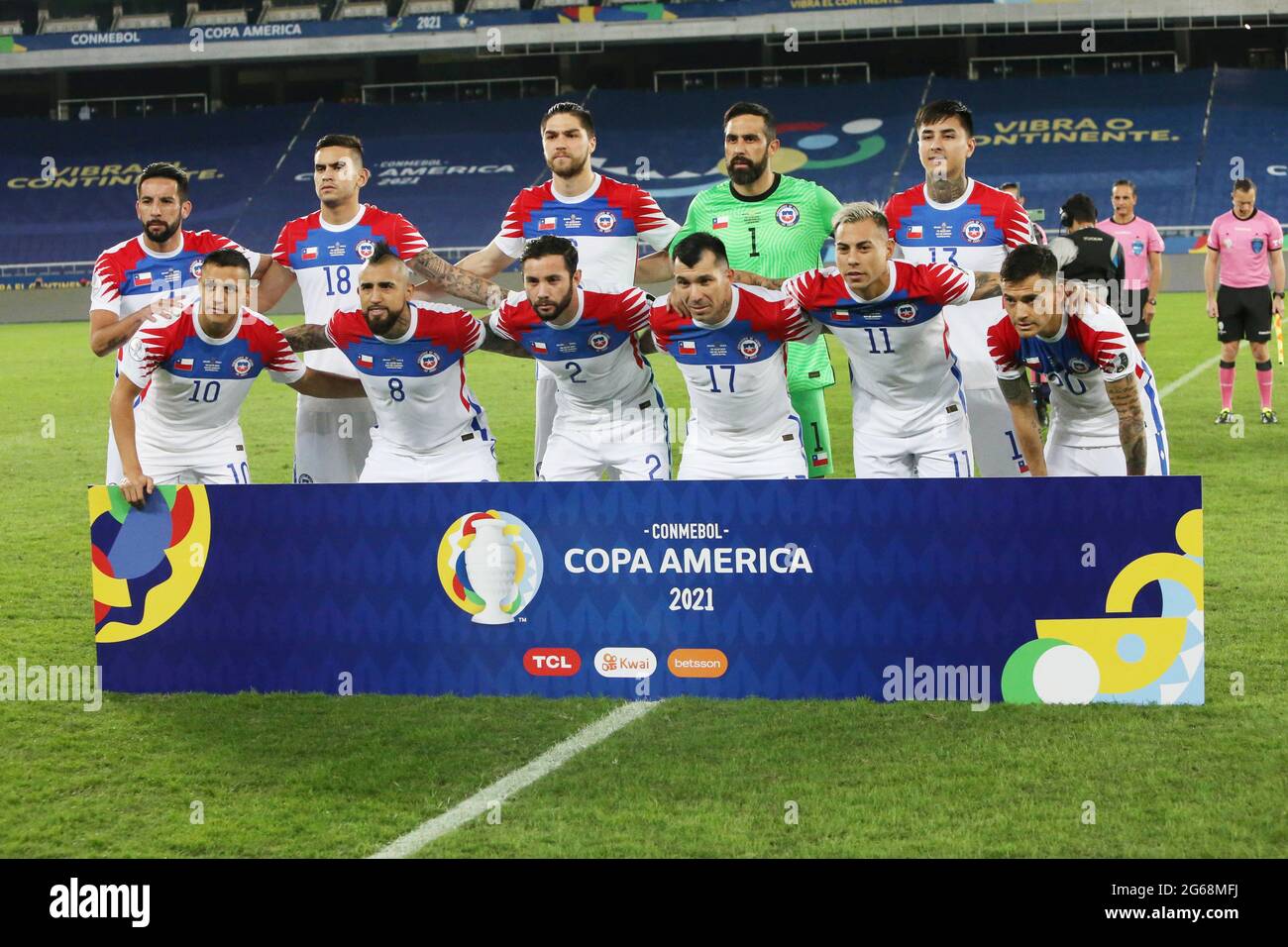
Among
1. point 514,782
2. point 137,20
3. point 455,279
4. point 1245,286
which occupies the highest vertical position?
point 137,20

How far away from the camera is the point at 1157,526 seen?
552 cm

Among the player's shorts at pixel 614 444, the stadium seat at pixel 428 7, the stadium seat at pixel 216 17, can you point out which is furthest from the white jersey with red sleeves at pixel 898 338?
the stadium seat at pixel 216 17

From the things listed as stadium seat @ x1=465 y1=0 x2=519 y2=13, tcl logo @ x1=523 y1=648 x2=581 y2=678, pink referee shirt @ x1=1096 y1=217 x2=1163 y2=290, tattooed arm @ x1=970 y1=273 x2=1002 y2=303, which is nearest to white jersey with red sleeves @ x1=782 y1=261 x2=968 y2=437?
tattooed arm @ x1=970 y1=273 x2=1002 y2=303

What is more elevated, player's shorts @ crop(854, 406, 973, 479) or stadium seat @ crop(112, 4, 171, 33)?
stadium seat @ crop(112, 4, 171, 33)

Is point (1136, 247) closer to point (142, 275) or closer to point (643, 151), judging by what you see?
point (142, 275)

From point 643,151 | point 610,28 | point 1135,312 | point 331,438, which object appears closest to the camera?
point 331,438

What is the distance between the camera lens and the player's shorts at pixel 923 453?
662 cm

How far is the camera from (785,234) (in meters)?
7.29

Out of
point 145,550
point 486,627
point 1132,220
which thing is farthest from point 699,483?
point 1132,220

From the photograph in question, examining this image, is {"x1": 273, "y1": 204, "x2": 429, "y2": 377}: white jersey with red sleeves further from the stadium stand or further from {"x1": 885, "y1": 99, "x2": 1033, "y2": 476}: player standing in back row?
the stadium stand

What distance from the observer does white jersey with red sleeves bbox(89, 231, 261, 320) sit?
24.6ft

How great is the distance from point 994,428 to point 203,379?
404 cm

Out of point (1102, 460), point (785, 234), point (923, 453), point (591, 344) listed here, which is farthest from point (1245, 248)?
point (591, 344)
